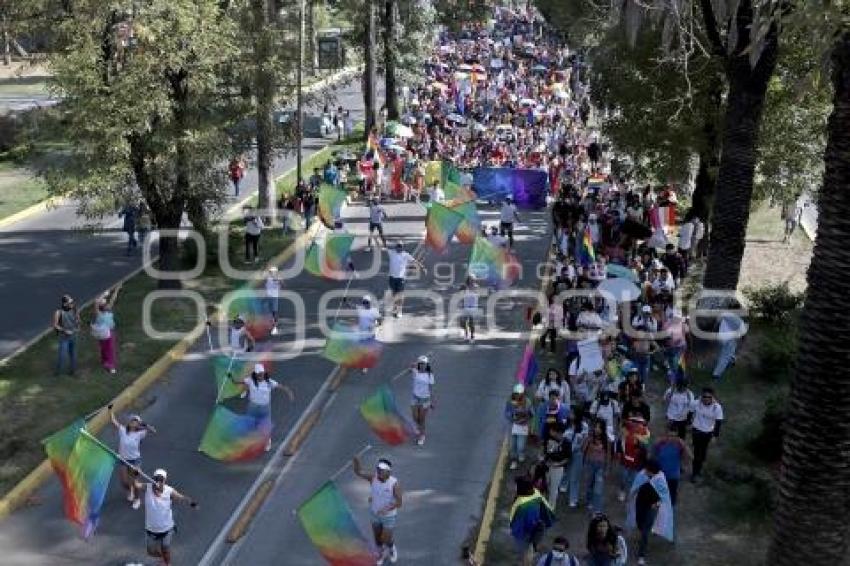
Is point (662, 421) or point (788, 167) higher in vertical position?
point (788, 167)

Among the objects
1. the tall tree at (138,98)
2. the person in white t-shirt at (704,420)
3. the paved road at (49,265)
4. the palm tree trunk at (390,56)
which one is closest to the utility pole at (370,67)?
the palm tree trunk at (390,56)

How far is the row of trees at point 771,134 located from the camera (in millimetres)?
9477

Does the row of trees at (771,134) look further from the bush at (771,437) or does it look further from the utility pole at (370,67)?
the utility pole at (370,67)

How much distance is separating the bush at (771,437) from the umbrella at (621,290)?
293cm

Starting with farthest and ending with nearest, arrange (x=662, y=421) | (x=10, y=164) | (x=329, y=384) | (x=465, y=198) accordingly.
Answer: (x=10, y=164) → (x=465, y=198) → (x=329, y=384) → (x=662, y=421)

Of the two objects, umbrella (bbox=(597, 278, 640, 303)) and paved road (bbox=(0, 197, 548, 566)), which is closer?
paved road (bbox=(0, 197, 548, 566))

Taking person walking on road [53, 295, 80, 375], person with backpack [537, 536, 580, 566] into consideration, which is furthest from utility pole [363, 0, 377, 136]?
person with backpack [537, 536, 580, 566]

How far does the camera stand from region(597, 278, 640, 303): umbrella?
16.5 meters

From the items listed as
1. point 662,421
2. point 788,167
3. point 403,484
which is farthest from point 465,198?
point 403,484

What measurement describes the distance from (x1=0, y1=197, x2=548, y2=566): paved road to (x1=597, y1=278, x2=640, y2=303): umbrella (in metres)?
2.25

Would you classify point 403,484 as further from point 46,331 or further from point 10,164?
point 10,164

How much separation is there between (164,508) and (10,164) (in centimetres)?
2898

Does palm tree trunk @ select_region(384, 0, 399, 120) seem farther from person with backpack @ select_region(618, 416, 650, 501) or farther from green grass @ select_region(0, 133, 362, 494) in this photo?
person with backpack @ select_region(618, 416, 650, 501)

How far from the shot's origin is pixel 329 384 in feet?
54.8
